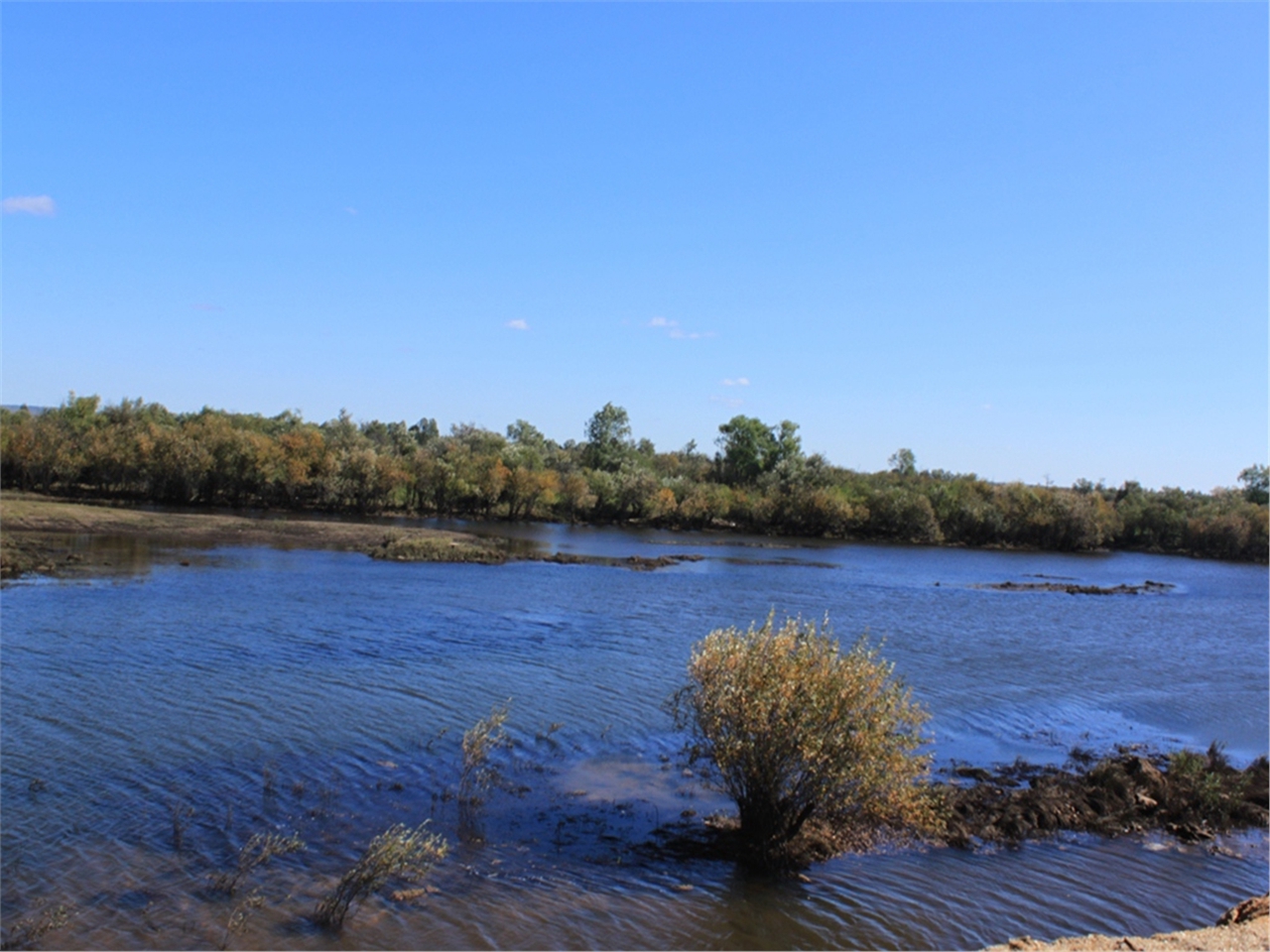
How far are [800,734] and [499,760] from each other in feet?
27.5

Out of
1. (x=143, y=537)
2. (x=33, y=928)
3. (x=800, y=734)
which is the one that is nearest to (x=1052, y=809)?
(x=800, y=734)

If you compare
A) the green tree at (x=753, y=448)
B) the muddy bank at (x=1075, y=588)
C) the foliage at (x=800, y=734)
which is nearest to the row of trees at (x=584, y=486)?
the green tree at (x=753, y=448)

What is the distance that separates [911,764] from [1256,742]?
18202 mm

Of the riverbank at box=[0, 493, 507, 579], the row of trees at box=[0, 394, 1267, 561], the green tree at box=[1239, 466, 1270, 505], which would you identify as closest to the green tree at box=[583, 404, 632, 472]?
the row of trees at box=[0, 394, 1267, 561]

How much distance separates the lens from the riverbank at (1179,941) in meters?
11.5

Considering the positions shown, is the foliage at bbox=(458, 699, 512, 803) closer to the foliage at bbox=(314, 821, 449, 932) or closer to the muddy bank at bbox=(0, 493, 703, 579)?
the foliage at bbox=(314, 821, 449, 932)

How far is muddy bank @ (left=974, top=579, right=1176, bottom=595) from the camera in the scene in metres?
67.1

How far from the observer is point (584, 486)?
376 ft

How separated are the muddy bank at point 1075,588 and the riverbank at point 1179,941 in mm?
56840

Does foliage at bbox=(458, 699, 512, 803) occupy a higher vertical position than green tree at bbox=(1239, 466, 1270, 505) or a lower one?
lower

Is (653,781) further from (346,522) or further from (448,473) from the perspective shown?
(448,473)

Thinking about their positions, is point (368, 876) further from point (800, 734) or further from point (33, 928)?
point (800, 734)

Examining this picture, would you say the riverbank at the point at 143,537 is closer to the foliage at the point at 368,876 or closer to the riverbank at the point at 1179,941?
the foliage at the point at 368,876

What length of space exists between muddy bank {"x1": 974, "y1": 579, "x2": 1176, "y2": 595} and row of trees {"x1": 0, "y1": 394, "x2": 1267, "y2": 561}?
43.0 meters
